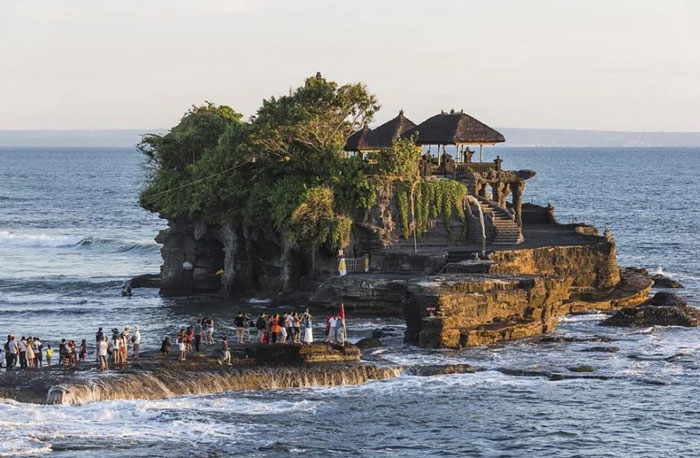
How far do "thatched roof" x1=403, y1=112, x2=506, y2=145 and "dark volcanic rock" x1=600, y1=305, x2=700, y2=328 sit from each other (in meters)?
14.6

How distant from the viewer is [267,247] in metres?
70.8

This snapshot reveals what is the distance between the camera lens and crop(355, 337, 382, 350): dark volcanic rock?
5366cm

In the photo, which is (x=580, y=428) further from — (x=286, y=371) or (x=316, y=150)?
(x=316, y=150)

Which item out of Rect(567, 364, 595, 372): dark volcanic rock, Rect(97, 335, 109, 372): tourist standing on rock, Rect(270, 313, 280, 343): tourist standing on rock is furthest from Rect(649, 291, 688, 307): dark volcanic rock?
Rect(97, 335, 109, 372): tourist standing on rock

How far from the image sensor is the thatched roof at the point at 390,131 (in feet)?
237

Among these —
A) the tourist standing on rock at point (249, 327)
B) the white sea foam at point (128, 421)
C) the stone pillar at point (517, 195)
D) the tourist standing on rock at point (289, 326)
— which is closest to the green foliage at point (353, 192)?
the tourist standing on rock at point (249, 327)

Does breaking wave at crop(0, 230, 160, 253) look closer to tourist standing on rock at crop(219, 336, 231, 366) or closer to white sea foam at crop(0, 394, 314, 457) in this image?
tourist standing on rock at crop(219, 336, 231, 366)

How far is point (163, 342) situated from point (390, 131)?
2742 cm

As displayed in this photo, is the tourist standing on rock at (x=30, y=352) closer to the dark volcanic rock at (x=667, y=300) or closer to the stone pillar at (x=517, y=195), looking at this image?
the dark volcanic rock at (x=667, y=300)

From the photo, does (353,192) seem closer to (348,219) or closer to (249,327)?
(348,219)

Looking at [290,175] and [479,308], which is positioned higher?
[290,175]

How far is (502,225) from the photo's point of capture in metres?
69.6

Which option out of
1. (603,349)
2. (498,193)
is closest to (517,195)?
(498,193)

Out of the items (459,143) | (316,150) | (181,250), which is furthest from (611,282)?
Result: (181,250)
